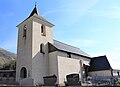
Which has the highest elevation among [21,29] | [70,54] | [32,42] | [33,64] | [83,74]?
[21,29]

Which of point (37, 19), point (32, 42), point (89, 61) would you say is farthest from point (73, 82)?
point (89, 61)

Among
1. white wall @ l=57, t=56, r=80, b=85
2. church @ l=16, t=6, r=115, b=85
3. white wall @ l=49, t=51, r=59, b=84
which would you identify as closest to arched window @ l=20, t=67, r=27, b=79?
church @ l=16, t=6, r=115, b=85

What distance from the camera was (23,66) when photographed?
26.2m

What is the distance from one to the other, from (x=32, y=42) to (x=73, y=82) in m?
12.9

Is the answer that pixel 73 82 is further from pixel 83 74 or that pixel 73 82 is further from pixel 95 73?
pixel 95 73

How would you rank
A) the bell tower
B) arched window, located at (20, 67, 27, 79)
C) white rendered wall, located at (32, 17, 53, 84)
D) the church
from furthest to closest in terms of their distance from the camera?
arched window, located at (20, 67, 27, 79) < the church < the bell tower < white rendered wall, located at (32, 17, 53, 84)

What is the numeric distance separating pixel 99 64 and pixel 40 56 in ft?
49.7

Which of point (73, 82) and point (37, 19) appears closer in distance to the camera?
point (73, 82)

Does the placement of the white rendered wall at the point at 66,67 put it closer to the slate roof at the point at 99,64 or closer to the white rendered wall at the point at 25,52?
the white rendered wall at the point at 25,52

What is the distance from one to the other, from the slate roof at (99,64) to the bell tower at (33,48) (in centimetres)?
1213

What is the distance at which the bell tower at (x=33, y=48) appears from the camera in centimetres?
2491

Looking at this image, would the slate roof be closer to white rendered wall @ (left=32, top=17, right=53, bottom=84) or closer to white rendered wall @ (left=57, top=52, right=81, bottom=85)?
white rendered wall @ (left=57, top=52, right=81, bottom=85)

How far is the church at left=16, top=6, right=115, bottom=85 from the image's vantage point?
25125 millimetres

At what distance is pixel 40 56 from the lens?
2617 centimetres
